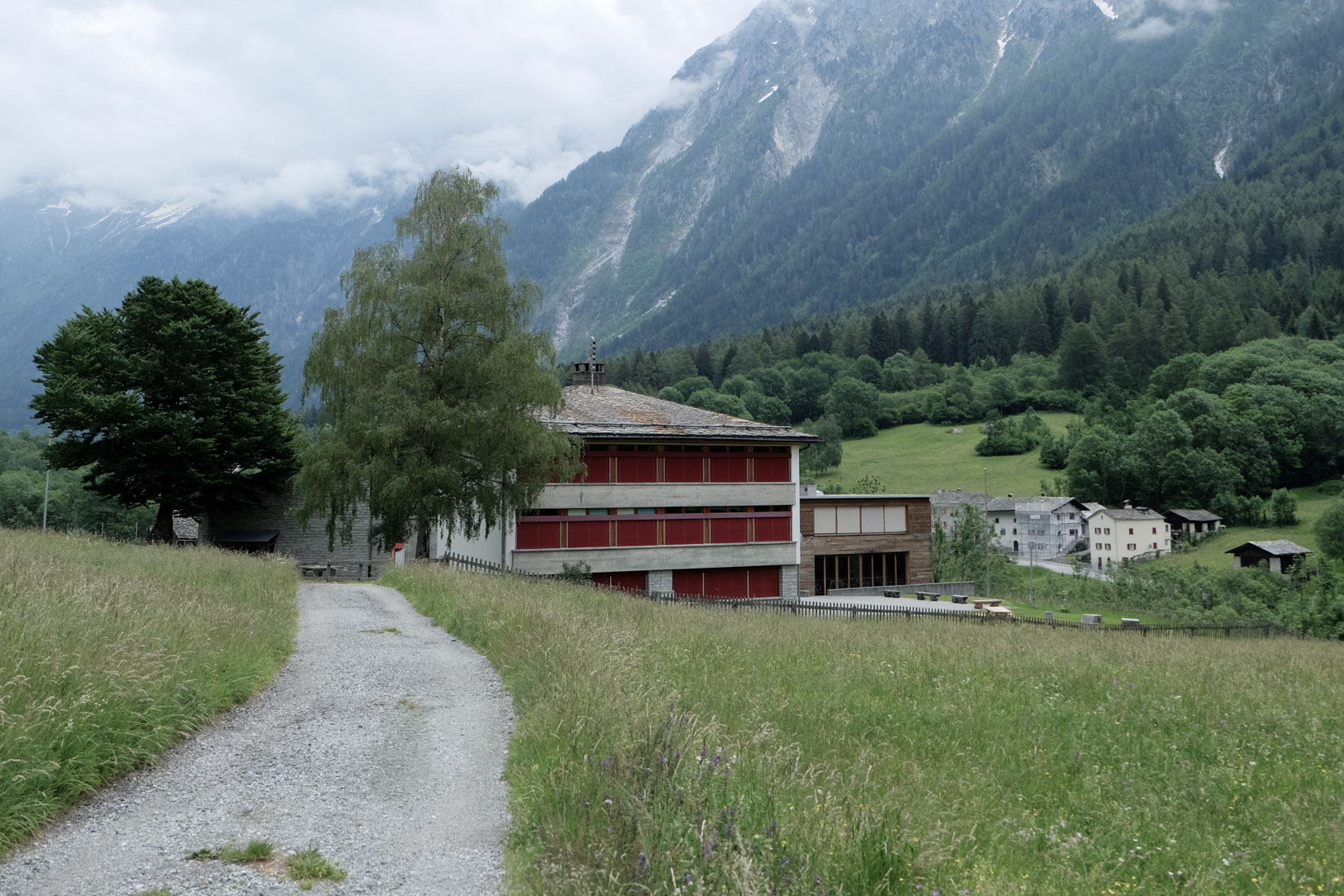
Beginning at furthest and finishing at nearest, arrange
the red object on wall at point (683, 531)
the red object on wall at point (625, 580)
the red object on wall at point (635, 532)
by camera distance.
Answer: the red object on wall at point (683, 531), the red object on wall at point (635, 532), the red object on wall at point (625, 580)

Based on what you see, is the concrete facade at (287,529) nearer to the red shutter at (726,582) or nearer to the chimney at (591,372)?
the chimney at (591,372)

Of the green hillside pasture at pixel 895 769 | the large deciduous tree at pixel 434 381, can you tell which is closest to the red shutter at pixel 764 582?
the large deciduous tree at pixel 434 381

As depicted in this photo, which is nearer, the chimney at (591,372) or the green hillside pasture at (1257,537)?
the chimney at (591,372)

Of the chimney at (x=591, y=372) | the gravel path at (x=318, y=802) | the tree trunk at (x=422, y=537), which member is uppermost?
the chimney at (x=591, y=372)

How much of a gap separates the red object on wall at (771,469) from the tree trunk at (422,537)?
14695 mm

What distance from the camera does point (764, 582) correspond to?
1581 inches

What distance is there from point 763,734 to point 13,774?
4.94 m

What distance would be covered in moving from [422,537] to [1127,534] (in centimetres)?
8978

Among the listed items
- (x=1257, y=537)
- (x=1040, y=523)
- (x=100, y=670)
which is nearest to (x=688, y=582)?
(x=100, y=670)

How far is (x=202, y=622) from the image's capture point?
10.2 meters

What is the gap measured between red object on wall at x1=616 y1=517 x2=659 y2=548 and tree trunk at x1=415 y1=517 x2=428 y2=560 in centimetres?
785

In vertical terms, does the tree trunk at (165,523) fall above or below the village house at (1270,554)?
above

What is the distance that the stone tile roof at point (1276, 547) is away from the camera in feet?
253

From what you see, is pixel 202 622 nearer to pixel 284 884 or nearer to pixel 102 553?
pixel 284 884
